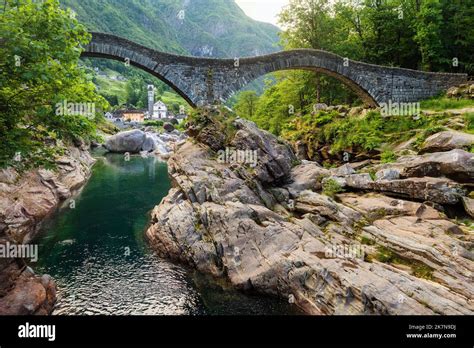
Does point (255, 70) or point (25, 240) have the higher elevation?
point (255, 70)

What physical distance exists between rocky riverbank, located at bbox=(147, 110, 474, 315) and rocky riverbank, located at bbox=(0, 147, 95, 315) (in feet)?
21.5

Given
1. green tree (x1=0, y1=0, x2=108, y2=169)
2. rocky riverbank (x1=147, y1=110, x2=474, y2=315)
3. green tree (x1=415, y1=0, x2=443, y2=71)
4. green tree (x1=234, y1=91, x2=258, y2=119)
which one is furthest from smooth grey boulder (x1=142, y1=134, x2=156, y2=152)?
green tree (x1=0, y1=0, x2=108, y2=169)

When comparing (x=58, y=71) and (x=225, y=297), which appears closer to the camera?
(x=58, y=71)

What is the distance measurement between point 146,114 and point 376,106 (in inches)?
4704

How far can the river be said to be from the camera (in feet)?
41.4

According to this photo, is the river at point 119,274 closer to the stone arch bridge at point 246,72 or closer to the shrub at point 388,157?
the stone arch bridge at point 246,72

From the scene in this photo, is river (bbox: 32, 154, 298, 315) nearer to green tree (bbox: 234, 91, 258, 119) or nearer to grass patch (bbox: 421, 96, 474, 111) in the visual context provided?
grass patch (bbox: 421, 96, 474, 111)

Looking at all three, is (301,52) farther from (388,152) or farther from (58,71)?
(58,71)

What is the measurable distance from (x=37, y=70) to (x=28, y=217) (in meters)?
15.0

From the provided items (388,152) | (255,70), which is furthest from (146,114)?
(388,152)

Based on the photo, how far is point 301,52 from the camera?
1143 inches

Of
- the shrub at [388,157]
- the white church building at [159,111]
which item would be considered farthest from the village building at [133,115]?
the shrub at [388,157]

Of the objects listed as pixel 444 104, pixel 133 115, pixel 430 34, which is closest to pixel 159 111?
pixel 133 115
